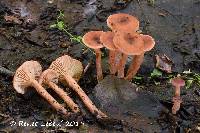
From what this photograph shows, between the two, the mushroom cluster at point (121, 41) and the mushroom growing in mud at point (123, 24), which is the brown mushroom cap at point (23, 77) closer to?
the mushroom cluster at point (121, 41)

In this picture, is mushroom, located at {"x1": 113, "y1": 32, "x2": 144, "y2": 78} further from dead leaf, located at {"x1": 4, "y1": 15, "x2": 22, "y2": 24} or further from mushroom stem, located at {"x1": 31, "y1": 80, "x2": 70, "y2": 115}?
dead leaf, located at {"x1": 4, "y1": 15, "x2": 22, "y2": 24}

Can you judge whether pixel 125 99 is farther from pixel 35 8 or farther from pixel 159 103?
pixel 35 8

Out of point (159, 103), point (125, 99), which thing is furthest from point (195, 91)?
point (125, 99)

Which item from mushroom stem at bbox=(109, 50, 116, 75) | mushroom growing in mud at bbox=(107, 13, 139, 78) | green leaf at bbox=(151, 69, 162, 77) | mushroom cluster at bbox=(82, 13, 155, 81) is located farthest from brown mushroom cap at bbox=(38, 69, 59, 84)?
green leaf at bbox=(151, 69, 162, 77)

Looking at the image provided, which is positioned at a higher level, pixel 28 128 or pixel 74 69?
pixel 74 69

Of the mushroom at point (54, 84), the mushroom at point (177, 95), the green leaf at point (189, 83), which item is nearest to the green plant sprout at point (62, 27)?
the mushroom at point (54, 84)
